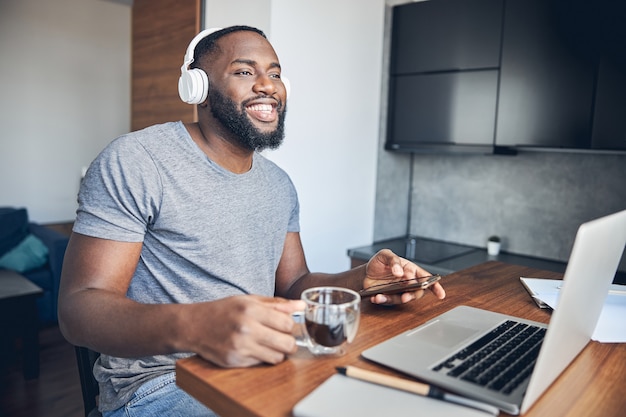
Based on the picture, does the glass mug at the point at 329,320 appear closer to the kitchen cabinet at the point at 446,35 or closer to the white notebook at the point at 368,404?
the white notebook at the point at 368,404

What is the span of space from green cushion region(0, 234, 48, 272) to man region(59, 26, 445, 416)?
2527 mm

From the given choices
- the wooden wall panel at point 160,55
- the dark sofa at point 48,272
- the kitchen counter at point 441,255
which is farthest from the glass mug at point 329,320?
the dark sofa at point 48,272

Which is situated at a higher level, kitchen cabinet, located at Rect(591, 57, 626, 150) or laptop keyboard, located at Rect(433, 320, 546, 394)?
kitchen cabinet, located at Rect(591, 57, 626, 150)

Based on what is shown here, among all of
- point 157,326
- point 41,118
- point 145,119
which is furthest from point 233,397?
point 41,118

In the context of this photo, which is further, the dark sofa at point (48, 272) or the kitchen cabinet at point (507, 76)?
the dark sofa at point (48, 272)

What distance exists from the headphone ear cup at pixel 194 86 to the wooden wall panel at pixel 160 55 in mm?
1102

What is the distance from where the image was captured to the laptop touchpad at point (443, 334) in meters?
0.87

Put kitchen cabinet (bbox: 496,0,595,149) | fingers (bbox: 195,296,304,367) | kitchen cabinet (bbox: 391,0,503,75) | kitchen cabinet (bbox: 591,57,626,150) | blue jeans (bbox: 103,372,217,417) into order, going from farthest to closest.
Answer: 1. kitchen cabinet (bbox: 391,0,503,75)
2. kitchen cabinet (bbox: 496,0,595,149)
3. kitchen cabinet (bbox: 591,57,626,150)
4. blue jeans (bbox: 103,372,217,417)
5. fingers (bbox: 195,296,304,367)

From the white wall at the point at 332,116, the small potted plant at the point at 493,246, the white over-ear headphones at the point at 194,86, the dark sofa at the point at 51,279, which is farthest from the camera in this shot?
the dark sofa at the point at 51,279

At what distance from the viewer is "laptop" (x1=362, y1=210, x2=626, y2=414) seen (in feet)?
2.14

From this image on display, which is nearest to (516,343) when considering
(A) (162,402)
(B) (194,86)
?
(A) (162,402)

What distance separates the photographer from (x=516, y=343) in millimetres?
872

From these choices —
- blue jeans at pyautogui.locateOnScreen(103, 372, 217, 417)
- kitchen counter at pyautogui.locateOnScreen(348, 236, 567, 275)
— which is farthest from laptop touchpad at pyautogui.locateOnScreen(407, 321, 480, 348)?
kitchen counter at pyautogui.locateOnScreen(348, 236, 567, 275)

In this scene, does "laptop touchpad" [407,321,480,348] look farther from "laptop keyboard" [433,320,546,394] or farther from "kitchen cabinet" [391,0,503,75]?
"kitchen cabinet" [391,0,503,75]
